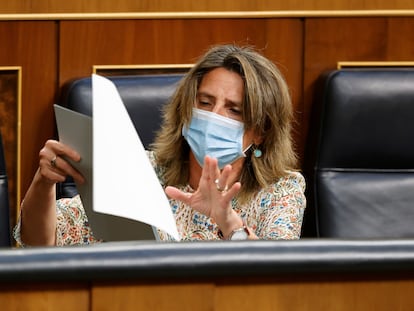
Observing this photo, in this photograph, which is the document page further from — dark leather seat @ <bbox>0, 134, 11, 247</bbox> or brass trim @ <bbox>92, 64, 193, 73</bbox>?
brass trim @ <bbox>92, 64, 193, 73</bbox>

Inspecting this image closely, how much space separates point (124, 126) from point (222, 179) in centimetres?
16

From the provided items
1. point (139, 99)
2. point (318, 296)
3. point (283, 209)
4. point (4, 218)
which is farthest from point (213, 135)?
point (318, 296)

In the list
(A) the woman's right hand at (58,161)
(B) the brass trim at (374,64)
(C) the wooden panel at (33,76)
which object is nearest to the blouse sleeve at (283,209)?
(A) the woman's right hand at (58,161)

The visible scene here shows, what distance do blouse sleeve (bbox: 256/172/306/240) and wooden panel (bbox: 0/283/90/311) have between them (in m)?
0.61

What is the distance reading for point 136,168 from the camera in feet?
3.66

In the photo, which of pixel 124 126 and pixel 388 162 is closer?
pixel 124 126

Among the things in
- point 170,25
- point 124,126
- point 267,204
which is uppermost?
point 170,25

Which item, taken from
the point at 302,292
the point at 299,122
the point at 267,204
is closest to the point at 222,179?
the point at 267,204

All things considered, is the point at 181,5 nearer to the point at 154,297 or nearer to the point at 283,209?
the point at 283,209

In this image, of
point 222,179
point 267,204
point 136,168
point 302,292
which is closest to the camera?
point 302,292

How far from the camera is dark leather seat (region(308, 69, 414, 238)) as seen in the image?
172cm

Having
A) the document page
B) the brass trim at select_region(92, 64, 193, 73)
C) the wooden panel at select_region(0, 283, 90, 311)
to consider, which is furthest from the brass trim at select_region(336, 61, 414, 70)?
the wooden panel at select_region(0, 283, 90, 311)

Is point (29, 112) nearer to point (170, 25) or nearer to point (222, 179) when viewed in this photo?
point (170, 25)

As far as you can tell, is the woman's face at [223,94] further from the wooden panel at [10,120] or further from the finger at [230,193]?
the wooden panel at [10,120]
